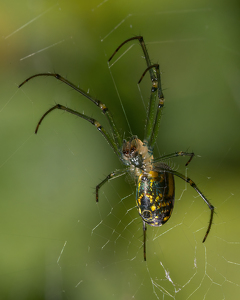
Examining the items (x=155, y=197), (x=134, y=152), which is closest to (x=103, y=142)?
(x=134, y=152)

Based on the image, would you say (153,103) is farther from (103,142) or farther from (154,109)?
(103,142)

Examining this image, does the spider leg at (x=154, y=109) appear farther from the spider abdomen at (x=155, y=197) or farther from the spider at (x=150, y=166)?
the spider abdomen at (x=155, y=197)

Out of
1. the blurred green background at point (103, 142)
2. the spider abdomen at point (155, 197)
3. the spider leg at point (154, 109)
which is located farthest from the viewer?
the blurred green background at point (103, 142)

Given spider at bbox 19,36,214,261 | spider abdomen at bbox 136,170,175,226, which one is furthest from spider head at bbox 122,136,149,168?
spider abdomen at bbox 136,170,175,226

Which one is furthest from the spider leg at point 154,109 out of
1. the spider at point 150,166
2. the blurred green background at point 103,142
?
the blurred green background at point 103,142

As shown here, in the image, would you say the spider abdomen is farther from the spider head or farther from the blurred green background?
the blurred green background

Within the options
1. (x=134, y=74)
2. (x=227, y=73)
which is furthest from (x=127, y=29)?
(x=227, y=73)

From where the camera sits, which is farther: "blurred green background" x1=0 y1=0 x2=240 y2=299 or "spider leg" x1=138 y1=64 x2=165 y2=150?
"blurred green background" x1=0 y1=0 x2=240 y2=299
